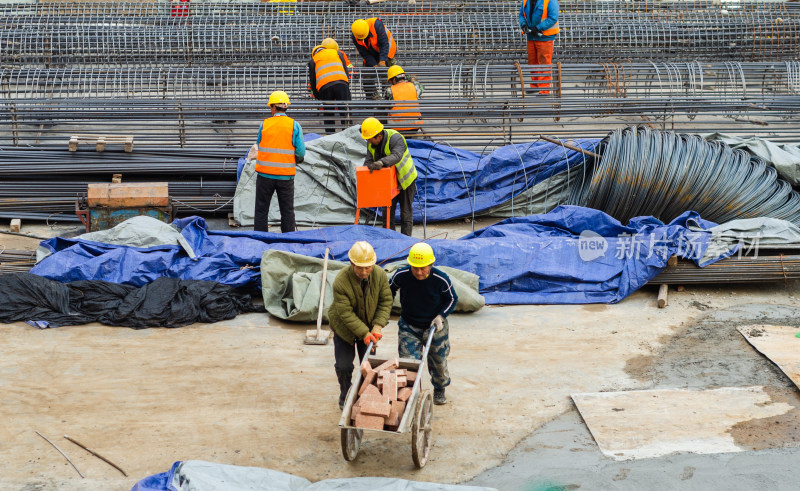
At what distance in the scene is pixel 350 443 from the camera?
19.9 ft

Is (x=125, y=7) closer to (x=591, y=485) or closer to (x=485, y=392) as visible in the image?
(x=485, y=392)

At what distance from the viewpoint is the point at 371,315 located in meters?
6.55

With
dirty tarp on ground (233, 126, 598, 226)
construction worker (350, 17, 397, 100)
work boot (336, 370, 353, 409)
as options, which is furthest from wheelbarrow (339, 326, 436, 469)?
construction worker (350, 17, 397, 100)

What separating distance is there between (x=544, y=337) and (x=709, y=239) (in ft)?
7.50

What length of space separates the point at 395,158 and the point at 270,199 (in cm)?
158

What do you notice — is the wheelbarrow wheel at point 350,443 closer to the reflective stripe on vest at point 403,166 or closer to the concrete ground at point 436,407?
the concrete ground at point 436,407

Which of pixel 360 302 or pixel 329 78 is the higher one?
pixel 329 78

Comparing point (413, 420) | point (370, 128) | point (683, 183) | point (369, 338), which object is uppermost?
point (370, 128)

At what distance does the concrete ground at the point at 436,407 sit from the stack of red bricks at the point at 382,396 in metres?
0.55

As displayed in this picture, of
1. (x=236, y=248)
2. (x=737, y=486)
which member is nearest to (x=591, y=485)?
(x=737, y=486)

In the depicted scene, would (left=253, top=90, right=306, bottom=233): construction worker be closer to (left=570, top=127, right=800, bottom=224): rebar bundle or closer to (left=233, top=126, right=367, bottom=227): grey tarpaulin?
(left=233, top=126, right=367, bottom=227): grey tarpaulin

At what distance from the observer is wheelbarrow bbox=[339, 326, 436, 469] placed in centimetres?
582

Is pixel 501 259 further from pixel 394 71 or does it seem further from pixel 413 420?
pixel 394 71

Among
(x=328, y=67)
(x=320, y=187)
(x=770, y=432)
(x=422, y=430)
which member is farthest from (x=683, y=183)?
(x=422, y=430)
